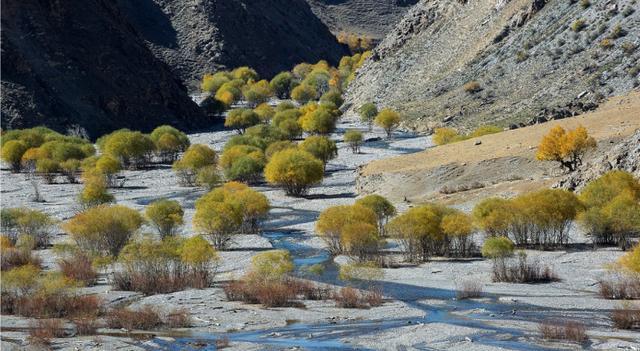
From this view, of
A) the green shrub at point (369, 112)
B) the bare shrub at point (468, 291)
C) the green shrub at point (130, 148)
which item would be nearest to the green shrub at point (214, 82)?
the green shrub at point (369, 112)

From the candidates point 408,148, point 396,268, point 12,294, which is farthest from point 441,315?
point 408,148

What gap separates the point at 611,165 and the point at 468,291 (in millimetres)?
23746

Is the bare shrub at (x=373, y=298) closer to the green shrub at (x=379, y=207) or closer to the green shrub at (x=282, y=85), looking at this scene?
the green shrub at (x=379, y=207)

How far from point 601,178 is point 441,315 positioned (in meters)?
23.0

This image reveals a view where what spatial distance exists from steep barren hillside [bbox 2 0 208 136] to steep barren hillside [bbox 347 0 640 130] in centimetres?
2860

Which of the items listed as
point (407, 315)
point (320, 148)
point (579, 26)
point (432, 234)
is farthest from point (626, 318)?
point (579, 26)

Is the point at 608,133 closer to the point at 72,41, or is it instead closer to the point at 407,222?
the point at 407,222

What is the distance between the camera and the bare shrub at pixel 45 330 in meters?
33.5

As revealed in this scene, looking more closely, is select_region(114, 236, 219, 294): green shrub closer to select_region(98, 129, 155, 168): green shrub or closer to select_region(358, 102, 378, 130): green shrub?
select_region(98, 129, 155, 168): green shrub

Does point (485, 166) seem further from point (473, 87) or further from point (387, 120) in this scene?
point (473, 87)

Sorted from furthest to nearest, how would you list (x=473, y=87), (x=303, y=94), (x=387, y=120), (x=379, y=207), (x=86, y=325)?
(x=303, y=94)
(x=387, y=120)
(x=473, y=87)
(x=379, y=207)
(x=86, y=325)

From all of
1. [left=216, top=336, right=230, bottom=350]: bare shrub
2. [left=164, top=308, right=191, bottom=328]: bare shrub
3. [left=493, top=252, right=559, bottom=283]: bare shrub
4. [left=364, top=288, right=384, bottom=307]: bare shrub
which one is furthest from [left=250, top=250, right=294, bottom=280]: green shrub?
[left=216, top=336, right=230, bottom=350]: bare shrub

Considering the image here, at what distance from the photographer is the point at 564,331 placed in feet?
106

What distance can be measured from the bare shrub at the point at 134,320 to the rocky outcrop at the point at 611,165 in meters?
31.8
